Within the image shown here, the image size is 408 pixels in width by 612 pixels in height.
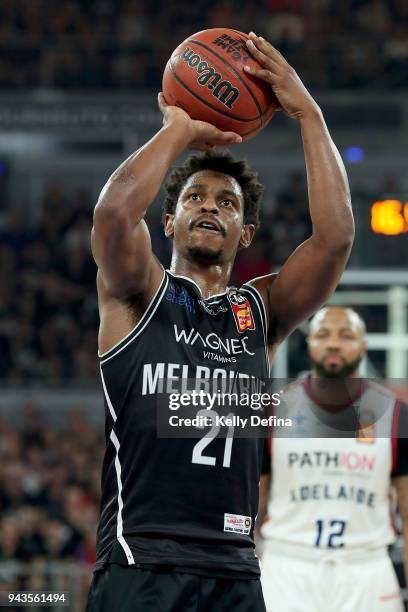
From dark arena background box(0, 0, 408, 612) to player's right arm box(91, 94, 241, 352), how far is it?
6.65 m

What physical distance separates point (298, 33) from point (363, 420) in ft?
35.1

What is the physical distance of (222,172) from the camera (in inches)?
139

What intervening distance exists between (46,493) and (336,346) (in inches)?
254

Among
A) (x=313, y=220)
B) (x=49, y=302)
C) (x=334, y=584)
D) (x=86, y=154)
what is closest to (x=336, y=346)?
(x=334, y=584)

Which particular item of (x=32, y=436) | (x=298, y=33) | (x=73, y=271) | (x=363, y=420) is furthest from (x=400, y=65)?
(x=363, y=420)

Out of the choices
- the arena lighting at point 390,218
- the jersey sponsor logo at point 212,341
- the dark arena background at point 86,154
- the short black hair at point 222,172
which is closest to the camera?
the jersey sponsor logo at point 212,341

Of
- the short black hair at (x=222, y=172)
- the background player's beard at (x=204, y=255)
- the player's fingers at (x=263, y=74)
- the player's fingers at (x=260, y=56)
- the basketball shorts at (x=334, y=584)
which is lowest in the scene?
the basketball shorts at (x=334, y=584)

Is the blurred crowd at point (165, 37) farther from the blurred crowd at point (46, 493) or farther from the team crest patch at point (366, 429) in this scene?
the team crest patch at point (366, 429)

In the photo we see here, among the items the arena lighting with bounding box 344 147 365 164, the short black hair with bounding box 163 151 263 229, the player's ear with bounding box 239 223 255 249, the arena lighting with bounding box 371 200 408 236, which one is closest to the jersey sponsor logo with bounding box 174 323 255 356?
the player's ear with bounding box 239 223 255 249

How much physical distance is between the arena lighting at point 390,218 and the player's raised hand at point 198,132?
19.5ft

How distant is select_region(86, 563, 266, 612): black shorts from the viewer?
9.39 ft

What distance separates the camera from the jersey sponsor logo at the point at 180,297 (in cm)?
321

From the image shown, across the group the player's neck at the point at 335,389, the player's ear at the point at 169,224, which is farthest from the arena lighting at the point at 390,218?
the player's ear at the point at 169,224

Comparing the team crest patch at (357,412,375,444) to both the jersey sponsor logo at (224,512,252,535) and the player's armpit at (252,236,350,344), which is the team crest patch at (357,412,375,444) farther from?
the jersey sponsor logo at (224,512,252,535)
